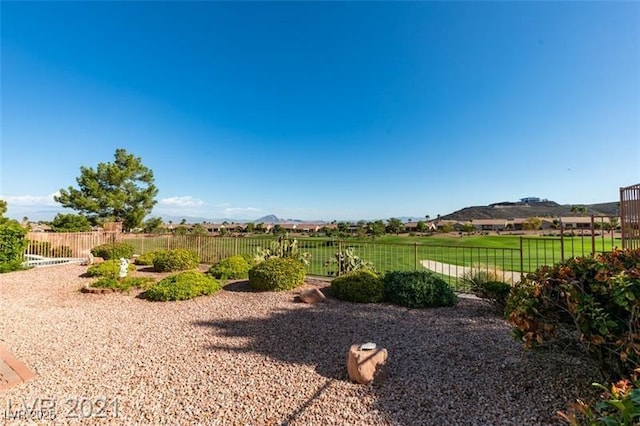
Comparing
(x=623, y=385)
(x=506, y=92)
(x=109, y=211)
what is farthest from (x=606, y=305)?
(x=109, y=211)

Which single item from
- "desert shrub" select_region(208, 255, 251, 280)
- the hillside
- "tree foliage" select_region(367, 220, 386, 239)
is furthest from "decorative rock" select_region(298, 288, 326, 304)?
the hillside

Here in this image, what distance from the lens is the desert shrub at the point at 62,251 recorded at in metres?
12.2

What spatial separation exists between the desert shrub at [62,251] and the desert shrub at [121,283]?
780 centimetres

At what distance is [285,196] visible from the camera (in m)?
27.9

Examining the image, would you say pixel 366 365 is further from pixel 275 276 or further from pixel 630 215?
pixel 630 215

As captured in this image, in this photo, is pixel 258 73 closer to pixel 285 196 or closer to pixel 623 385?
pixel 623 385

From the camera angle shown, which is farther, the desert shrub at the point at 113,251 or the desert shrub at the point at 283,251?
the desert shrub at the point at 113,251

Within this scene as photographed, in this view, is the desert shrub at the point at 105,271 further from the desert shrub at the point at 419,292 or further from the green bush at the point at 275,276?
the desert shrub at the point at 419,292

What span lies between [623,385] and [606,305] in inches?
30.0

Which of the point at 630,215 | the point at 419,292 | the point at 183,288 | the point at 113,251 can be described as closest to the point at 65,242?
the point at 113,251

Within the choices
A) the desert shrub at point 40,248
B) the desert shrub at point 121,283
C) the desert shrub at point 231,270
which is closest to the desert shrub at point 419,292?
the desert shrub at point 231,270

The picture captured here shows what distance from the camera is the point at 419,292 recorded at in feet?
17.2

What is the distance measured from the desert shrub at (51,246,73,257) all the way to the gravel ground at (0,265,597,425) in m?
9.18

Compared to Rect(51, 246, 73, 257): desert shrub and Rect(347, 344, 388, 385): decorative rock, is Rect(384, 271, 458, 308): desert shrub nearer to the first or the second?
Rect(347, 344, 388, 385): decorative rock
